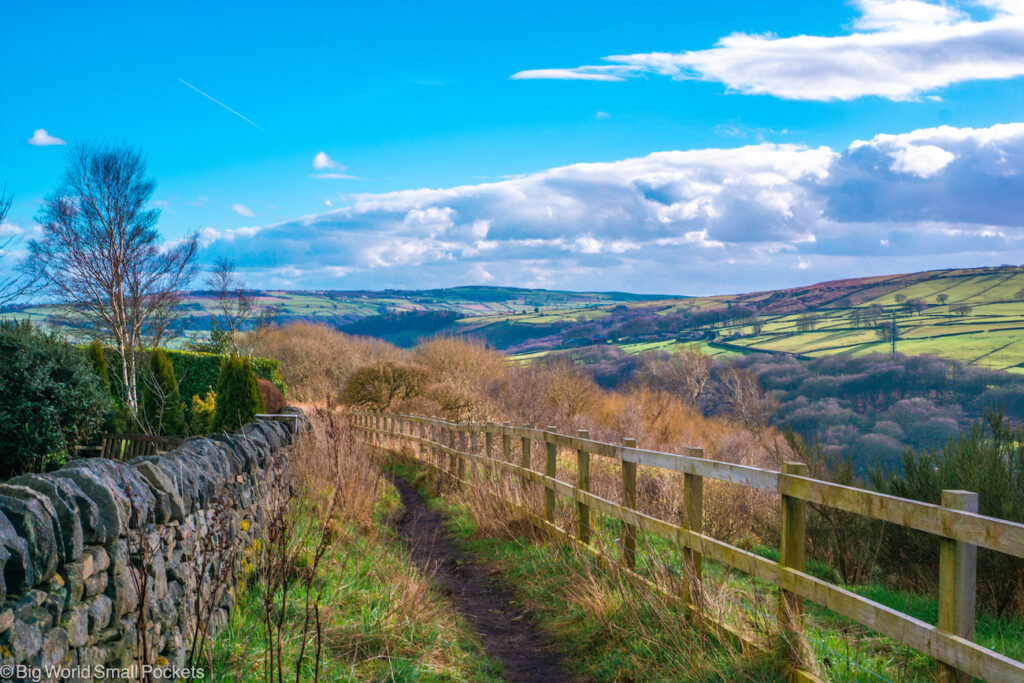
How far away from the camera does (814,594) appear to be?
156 inches

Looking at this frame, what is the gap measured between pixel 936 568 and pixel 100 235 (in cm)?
2877

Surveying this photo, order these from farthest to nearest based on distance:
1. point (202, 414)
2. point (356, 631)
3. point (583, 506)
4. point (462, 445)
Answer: point (202, 414), point (462, 445), point (583, 506), point (356, 631)

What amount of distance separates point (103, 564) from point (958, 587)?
386 cm

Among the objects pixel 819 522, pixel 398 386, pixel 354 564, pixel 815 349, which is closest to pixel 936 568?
pixel 819 522

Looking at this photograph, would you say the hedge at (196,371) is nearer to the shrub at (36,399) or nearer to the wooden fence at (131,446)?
the shrub at (36,399)

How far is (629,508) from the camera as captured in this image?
20.2 ft

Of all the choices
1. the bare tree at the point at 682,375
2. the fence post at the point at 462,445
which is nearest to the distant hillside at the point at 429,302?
the bare tree at the point at 682,375

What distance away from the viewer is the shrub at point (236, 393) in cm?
1828

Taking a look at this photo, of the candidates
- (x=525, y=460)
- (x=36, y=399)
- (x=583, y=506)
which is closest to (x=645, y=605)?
(x=583, y=506)

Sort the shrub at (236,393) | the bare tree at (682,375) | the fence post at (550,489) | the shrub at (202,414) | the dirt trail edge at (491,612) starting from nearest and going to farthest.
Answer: the dirt trail edge at (491,612) < the fence post at (550,489) < the shrub at (236,393) < the shrub at (202,414) < the bare tree at (682,375)

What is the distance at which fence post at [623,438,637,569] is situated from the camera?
6215mm

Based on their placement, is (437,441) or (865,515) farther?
(437,441)

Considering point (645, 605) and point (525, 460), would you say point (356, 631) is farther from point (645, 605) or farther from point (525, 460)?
point (525, 460)

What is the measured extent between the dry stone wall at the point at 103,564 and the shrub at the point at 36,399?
287 inches
